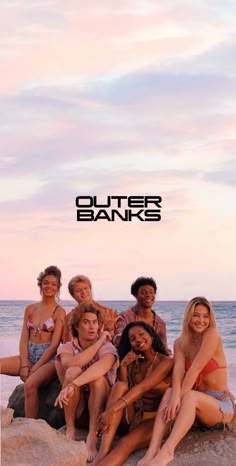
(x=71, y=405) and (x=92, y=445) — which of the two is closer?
(x=92, y=445)

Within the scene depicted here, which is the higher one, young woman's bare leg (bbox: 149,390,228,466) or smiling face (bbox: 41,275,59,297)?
smiling face (bbox: 41,275,59,297)

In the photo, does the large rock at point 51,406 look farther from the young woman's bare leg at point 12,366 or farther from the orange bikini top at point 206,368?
the orange bikini top at point 206,368

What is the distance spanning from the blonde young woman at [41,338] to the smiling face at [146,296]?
2.20ft

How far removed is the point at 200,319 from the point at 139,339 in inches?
18.4

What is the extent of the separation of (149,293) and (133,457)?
4.89 ft

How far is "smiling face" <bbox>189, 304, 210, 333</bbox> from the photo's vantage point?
659 centimetres

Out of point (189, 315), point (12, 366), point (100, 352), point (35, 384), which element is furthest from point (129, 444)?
point (12, 366)

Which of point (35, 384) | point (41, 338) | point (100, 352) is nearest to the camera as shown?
point (100, 352)

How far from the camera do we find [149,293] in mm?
7598

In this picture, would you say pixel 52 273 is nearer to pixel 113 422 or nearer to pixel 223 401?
pixel 113 422

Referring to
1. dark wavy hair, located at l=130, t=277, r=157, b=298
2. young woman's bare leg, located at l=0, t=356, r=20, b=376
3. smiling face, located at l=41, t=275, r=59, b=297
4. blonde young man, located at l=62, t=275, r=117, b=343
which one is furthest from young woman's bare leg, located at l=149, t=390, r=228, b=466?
young woman's bare leg, located at l=0, t=356, r=20, b=376

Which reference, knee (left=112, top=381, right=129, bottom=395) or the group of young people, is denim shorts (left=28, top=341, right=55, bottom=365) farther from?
knee (left=112, top=381, right=129, bottom=395)

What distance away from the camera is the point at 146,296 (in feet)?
24.9

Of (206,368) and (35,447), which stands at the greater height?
(206,368)
